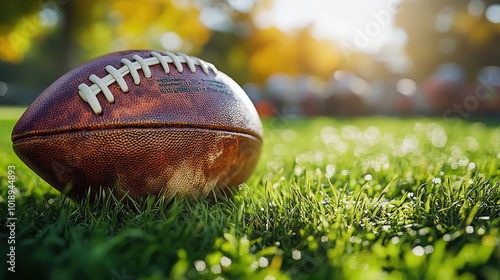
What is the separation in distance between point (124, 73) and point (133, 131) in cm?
28

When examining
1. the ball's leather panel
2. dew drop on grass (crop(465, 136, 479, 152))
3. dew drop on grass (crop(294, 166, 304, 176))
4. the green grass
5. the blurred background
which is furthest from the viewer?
the blurred background

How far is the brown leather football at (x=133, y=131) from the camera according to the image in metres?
1.59

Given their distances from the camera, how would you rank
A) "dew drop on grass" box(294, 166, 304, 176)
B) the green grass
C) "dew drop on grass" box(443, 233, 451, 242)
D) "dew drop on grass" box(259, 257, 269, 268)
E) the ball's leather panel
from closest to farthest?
the green grass
"dew drop on grass" box(259, 257, 269, 268)
"dew drop on grass" box(443, 233, 451, 242)
the ball's leather panel
"dew drop on grass" box(294, 166, 304, 176)

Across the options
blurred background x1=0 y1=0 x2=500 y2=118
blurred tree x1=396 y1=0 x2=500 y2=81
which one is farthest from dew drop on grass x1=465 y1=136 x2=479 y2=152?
blurred tree x1=396 y1=0 x2=500 y2=81

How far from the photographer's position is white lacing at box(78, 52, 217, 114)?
62.5 inches

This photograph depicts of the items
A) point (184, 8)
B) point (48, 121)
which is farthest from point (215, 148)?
point (184, 8)

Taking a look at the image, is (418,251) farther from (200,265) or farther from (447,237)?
(200,265)

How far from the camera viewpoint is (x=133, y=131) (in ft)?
5.24

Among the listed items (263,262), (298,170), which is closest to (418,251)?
(263,262)

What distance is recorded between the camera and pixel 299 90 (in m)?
12.8

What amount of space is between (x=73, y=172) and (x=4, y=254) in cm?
46

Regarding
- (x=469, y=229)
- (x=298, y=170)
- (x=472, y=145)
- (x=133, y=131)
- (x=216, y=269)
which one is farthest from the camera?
(x=472, y=145)

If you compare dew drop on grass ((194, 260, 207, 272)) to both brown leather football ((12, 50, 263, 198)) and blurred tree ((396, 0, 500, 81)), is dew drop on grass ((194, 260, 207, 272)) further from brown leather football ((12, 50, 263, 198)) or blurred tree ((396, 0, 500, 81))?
blurred tree ((396, 0, 500, 81))

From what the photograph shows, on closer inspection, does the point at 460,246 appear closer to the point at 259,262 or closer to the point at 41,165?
the point at 259,262
